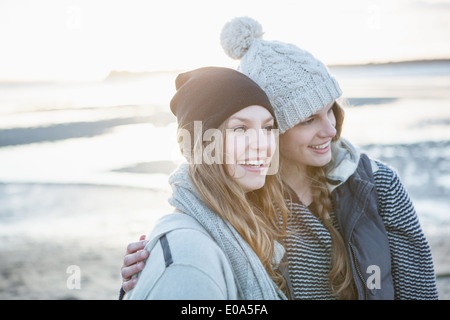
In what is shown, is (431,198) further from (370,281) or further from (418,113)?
(418,113)

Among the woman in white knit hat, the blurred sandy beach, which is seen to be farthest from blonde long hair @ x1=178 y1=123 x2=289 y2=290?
the blurred sandy beach

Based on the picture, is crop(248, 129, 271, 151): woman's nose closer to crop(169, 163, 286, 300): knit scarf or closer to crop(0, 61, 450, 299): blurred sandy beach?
crop(169, 163, 286, 300): knit scarf

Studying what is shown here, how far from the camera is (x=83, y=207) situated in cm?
705

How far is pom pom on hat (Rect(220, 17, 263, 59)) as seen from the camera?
2953 millimetres

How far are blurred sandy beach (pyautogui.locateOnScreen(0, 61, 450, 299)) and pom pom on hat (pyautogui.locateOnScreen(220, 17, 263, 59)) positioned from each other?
0.82m

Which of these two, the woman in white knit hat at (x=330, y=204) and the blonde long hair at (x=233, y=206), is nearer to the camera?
the blonde long hair at (x=233, y=206)

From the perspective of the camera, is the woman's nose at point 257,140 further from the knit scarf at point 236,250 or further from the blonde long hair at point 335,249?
the blonde long hair at point 335,249

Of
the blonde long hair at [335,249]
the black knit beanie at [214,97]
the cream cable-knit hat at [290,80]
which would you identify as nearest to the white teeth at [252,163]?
the black knit beanie at [214,97]

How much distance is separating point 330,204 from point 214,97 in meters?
1.05

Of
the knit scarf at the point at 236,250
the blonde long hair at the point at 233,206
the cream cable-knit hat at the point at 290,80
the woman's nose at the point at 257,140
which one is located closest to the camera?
the knit scarf at the point at 236,250

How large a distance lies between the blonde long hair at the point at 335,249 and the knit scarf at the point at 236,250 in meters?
0.52

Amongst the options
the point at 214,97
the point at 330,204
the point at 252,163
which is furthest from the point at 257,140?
the point at 330,204

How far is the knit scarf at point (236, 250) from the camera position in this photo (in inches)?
77.9
